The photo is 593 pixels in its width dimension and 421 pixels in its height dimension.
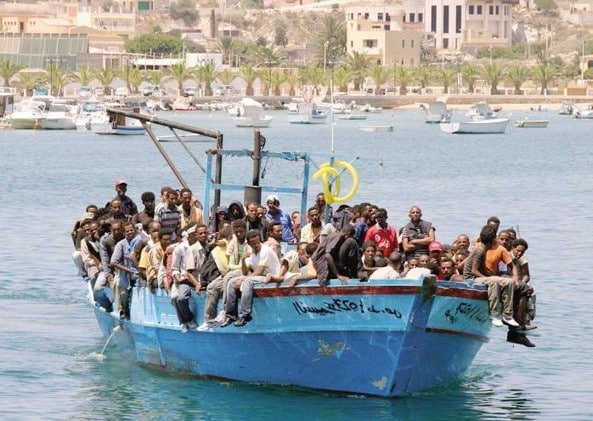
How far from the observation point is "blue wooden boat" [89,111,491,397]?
22781 mm

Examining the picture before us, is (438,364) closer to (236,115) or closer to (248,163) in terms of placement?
(248,163)

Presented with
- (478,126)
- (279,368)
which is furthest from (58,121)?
(279,368)

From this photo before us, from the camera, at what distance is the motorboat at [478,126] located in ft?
487

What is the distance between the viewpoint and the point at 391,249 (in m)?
25.1

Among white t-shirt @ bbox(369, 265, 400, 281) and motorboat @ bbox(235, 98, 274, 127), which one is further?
motorboat @ bbox(235, 98, 274, 127)

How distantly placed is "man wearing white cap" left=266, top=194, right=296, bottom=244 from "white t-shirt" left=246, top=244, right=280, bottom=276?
2.52 metres

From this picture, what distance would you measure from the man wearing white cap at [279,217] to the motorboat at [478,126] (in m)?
122

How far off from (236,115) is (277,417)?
149 meters

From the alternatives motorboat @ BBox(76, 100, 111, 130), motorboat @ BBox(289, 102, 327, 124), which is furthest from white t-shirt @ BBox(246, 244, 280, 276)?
motorboat @ BBox(289, 102, 327, 124)

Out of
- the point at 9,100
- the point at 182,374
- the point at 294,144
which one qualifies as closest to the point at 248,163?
the point at 294,144

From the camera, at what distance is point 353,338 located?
23.3 meters

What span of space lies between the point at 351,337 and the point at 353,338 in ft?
0.10

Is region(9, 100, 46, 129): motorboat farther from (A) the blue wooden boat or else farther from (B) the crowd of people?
(A) the blue wooden boat

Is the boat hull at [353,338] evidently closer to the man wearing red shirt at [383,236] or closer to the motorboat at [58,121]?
the man wearing red shirt at [383,236]
